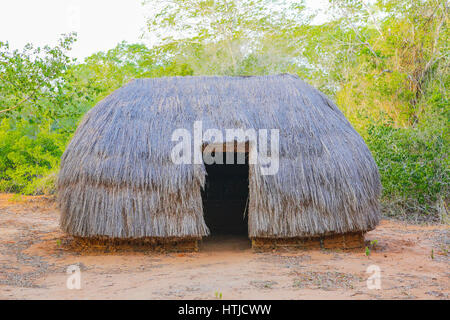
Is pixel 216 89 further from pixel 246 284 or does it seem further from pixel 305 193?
pixel 246 284

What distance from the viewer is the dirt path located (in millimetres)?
5309

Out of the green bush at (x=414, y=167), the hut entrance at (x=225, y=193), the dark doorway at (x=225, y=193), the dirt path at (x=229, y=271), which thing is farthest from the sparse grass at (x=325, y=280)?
the green bush at (x=414, y=167)

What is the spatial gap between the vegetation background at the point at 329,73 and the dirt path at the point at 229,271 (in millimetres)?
2334

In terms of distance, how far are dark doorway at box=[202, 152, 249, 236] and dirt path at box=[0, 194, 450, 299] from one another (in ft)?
7.27

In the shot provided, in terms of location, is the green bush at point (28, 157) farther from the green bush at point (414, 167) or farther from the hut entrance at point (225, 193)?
the green bush at point (414, 167)

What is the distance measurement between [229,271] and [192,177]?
5.48 feet

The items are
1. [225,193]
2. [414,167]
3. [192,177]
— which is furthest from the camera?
[225,193]

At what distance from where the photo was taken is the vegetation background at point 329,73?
9.19m

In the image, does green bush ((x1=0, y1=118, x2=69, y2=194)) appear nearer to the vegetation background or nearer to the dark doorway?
the vegetation background

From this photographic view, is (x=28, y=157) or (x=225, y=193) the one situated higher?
(x=28, y=157)

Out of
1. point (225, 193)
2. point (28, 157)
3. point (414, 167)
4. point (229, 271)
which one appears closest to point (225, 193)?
point (225, 193)

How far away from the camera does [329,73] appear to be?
15516 mm

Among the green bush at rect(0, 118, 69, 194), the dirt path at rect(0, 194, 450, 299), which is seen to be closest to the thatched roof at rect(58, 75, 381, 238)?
the dirt path at rect(0, 194, 450, 299)

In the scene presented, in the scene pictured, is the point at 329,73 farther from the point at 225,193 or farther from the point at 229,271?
the point at 229,271
